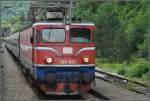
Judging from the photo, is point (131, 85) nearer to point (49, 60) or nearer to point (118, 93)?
point (118, 93)

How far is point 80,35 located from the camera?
13.7 m

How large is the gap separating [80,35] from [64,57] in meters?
0.91

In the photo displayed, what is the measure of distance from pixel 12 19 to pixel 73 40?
156 feet

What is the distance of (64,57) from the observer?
519 inches

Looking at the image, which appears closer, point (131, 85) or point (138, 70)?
point (131, 85)

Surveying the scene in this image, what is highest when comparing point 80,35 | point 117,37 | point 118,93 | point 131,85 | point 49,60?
point 80,35

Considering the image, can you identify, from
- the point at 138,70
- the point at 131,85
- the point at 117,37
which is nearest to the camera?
the point at 131,85

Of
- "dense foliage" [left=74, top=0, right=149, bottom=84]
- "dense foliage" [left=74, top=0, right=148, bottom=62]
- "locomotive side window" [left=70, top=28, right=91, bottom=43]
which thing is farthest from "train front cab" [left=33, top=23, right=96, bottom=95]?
"dense foliage" [left=74, top=0, right=148, bottom=62]

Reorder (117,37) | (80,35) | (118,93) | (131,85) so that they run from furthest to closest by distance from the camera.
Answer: (117,37) → (131,85) → (118,93) → (80,35)

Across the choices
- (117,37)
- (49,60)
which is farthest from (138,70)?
(49,60)

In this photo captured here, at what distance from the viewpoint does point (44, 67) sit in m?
13.2

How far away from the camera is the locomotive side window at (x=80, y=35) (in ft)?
44.5

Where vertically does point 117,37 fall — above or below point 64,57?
below

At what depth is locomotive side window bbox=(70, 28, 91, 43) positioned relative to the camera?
13.6 meters
